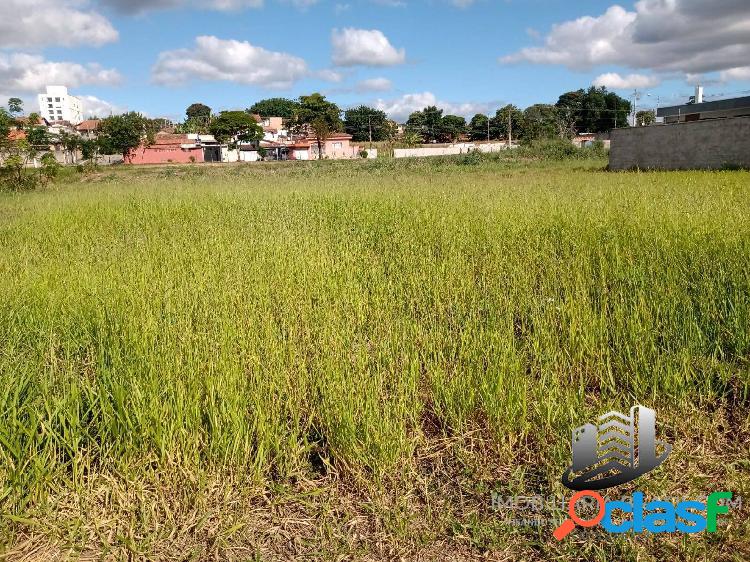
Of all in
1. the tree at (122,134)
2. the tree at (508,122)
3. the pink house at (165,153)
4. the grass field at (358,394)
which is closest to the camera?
the grass field at (358,394)

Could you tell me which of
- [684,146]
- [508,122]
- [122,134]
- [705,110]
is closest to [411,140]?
[508,122]

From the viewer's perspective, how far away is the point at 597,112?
68.4 m

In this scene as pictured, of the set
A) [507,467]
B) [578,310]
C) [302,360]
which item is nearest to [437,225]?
[578,310]

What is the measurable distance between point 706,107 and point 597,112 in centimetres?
4829

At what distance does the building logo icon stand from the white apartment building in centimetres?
13731

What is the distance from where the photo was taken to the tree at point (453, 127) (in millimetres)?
71688

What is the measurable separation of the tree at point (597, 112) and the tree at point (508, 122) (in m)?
9.56

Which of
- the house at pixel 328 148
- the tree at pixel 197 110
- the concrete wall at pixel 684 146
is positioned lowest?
the concrete wall at pixel 684 146

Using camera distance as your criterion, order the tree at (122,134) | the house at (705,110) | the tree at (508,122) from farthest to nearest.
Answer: the tree at (508,122) < the tree at (122,134) < the house at (705,110)

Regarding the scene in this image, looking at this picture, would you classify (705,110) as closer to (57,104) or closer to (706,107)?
(706,107)

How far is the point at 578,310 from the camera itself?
3.32m

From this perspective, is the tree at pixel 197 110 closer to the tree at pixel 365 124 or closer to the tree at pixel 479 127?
the tree at pixel 365 124

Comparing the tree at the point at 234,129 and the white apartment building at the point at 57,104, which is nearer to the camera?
the tree at the point at 234,129

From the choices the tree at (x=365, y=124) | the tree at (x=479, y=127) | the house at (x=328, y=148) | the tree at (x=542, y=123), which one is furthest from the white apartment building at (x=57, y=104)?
the tree at (x=542, y=123)
